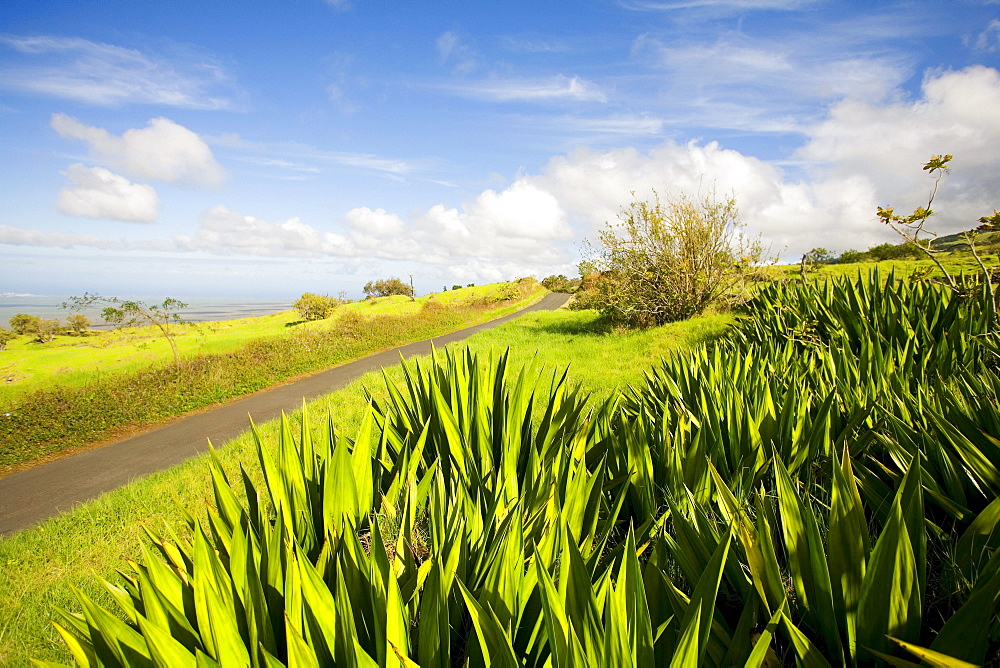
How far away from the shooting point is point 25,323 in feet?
59.0

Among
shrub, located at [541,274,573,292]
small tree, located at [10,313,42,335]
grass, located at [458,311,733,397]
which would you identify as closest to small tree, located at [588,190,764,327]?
grass, located at [458,311,733,397]

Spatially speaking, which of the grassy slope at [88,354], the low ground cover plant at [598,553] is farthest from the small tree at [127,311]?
the low ground cover plant at [598,553]

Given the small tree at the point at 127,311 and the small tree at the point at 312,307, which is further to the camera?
the small tree at the point at 312,307

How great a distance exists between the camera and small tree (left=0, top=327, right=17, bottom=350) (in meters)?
15.9

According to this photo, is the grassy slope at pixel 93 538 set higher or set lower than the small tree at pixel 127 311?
lower

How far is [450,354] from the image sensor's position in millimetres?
3604

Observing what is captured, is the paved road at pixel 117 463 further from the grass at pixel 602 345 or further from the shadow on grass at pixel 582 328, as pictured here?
the shadow on grass at pixel 582 328

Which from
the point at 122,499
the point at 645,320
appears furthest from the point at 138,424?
the point at 645,320

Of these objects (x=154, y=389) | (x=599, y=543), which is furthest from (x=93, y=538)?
(x=154, y=389)

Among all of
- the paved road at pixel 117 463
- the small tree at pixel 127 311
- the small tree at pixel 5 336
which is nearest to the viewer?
the paved road at pixel 117 463

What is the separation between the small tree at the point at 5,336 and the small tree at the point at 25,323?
0.34 meters

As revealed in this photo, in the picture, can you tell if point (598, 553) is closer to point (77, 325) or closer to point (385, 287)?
point (77, 325)

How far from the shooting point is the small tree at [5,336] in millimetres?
15867

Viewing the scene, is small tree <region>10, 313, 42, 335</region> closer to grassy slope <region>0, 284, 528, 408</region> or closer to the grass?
grassy slope <region>0, 284, 528, 408</region>
